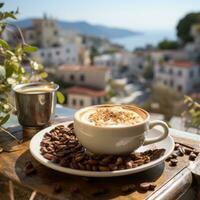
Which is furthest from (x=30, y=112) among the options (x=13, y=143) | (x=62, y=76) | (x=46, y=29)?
(x=46, y=29)

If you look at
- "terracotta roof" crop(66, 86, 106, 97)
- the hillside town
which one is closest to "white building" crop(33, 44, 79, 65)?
the hillside town

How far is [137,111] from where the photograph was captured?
752 millimetres

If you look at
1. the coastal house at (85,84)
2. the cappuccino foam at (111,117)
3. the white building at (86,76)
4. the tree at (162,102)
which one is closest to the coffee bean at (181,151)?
the cappuccino foam at (111,117)

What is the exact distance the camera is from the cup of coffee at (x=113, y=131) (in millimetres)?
635

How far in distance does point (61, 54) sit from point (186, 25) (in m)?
7.00

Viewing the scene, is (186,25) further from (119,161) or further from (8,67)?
(119,161)

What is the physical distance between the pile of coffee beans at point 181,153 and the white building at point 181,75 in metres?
14.4

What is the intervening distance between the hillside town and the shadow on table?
30.6 feet

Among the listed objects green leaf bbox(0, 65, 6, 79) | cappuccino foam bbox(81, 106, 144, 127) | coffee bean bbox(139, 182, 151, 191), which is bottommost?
coffee bean bbox(139, 182, 151, 191)

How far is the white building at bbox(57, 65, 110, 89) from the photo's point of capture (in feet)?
41.1

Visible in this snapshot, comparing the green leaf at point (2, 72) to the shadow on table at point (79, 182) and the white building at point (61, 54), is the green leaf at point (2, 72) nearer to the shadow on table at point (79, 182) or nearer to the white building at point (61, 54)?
the shadow on table at point (79, 182)

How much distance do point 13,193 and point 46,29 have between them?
17.4 m

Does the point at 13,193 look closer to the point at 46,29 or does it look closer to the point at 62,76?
the point at 62,76

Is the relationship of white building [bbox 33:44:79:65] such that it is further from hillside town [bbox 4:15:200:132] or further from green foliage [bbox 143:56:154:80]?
green foliage [bbox 143:56:154:80]
